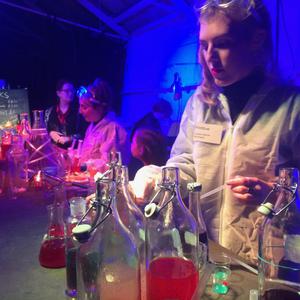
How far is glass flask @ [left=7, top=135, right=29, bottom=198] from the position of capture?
69.2 inches

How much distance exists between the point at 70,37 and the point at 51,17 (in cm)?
69

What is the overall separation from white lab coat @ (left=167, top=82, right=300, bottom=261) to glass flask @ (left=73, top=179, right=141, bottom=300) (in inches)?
29.9

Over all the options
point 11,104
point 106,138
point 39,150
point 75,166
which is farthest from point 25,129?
point 11,104

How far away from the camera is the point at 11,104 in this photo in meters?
3.71

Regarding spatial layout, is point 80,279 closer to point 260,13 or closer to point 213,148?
point 213,148

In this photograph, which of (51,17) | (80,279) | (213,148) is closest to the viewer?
(80,279)

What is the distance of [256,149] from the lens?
1.34 metres

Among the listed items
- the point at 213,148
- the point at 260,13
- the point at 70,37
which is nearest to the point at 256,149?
the point at 213,148

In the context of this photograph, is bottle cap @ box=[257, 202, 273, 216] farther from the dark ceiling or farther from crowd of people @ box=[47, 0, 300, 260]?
the dark ceiling

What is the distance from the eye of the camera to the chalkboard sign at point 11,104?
3605 mm

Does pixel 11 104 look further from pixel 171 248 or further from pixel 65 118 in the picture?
pixel 171 248

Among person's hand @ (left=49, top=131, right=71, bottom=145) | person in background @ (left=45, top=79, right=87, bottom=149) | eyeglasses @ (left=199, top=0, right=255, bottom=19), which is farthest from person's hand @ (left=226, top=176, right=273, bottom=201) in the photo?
person in background @ (left=45, top=79, right=87, bottom=149)

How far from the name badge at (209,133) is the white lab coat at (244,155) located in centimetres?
1

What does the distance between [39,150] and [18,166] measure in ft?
0.44
